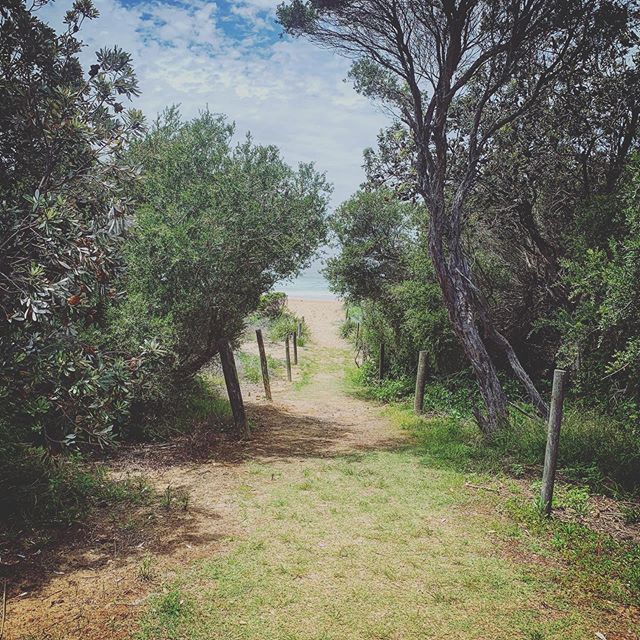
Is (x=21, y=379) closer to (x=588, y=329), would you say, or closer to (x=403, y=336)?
(x=588, y=329)

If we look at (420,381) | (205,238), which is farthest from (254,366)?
(205,238)

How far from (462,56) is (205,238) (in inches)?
245

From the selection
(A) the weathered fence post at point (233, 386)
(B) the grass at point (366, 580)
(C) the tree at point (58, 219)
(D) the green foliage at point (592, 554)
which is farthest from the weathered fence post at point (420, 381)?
(C) the tree at point (58, 219)

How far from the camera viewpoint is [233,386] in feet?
32.0

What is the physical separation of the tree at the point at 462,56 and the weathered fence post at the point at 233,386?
172 inches

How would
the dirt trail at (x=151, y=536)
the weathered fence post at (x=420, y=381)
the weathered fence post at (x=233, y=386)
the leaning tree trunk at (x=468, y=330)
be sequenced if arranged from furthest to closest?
the weathered fence post at (x=420, y=381)
the weathered fence post at (x=233, y=386)
the leaning tree trunk at (x=468, y=330)
the dirt trail at (x=151, y=536)

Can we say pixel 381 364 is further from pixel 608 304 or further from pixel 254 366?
pixel 608 304

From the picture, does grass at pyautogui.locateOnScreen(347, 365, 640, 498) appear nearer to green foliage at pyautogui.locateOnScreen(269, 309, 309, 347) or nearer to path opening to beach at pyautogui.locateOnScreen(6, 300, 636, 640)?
path opening to beach at pyautogui.locateOnScreen(6, 300, 636, 640)

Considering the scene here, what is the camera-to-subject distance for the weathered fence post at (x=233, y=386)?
9445 mm

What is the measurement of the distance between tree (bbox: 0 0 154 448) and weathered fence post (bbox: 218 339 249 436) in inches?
160

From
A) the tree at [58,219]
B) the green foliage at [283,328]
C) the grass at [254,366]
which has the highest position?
the tree at [58,219]

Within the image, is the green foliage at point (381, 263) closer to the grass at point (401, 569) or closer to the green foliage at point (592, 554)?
the grass at point (401, 569)

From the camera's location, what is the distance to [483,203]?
37.6ft

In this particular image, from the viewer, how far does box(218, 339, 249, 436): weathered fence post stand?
372 inches
